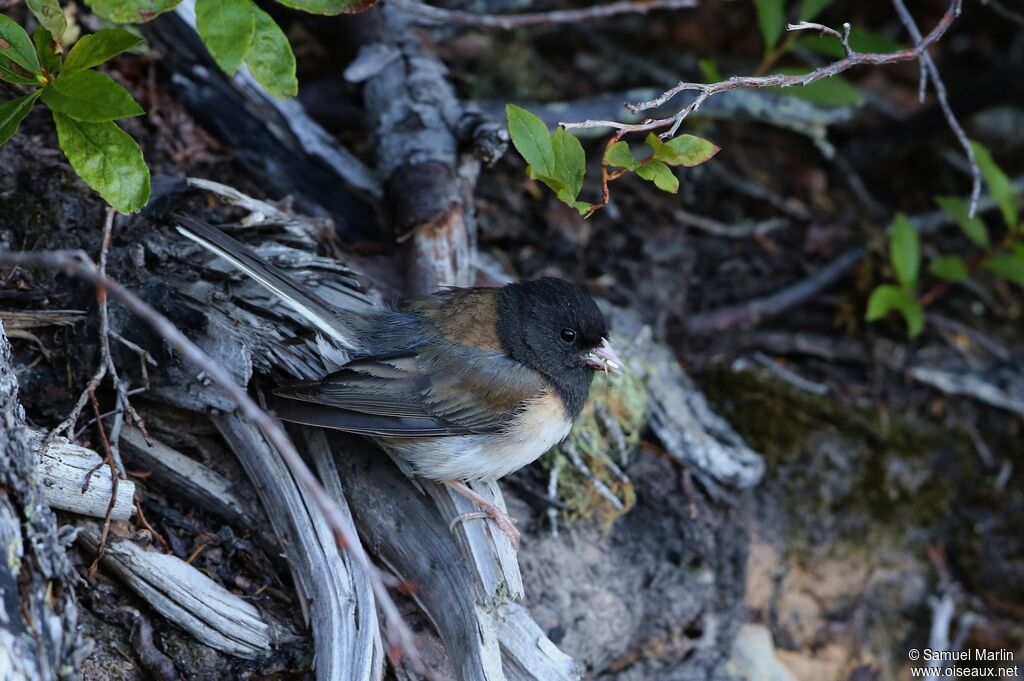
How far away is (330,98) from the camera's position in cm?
398

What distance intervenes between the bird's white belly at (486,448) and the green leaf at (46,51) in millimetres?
1320

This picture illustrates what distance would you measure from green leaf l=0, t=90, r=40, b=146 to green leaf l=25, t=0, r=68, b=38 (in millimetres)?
163

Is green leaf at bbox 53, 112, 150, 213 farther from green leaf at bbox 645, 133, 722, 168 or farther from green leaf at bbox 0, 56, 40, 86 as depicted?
green leaf at bbox 645, 133, 722, 168

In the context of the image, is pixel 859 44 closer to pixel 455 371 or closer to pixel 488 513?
pixel 455 371

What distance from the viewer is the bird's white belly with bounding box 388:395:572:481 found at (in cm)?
275

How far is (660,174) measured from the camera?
240 cm

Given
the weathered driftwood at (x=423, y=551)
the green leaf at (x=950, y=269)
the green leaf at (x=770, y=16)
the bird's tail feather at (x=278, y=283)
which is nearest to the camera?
the weathered driftwood at (x=423, y=551)

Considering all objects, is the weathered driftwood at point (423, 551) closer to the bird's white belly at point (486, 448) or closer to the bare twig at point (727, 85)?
the bird's white belly at point (486, 448)

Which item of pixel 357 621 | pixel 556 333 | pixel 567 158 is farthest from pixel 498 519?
pixel 567 158

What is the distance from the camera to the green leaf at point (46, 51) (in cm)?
227

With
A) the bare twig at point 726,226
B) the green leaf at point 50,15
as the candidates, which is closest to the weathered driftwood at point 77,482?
the green leaf at point 50,15

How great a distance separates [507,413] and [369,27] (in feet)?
5.81

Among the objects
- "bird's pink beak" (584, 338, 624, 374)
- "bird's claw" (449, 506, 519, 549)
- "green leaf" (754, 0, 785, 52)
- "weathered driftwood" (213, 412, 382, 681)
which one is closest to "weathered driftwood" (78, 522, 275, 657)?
"weathered driftwood" (213, 412, 382, 681)

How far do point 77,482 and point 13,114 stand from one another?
35.9 inches
